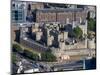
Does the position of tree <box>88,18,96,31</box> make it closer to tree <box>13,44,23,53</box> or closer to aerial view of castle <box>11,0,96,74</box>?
aerial view of castle <box>11,0,96,74</box>

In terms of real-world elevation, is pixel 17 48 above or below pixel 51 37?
below

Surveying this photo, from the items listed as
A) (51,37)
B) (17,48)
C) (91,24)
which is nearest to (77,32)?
(91,24)

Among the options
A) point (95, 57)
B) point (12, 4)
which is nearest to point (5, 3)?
point (12, 4)

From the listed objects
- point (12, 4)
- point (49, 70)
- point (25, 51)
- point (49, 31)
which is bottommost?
point (49, 70)

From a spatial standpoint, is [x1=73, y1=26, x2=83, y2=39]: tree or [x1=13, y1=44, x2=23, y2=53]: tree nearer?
[x1=13, y1=44, x2=23, y2=53]: tree

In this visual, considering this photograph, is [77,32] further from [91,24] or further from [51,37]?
[51,37]

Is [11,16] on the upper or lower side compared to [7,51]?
upper

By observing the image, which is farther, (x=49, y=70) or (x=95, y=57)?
(x=95, y=57)

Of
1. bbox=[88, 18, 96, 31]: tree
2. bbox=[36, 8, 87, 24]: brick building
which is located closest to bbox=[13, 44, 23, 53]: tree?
bbox=[36, 8, 87, 24]: brick building

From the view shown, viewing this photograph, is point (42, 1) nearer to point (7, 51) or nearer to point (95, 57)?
point (7, 51)
